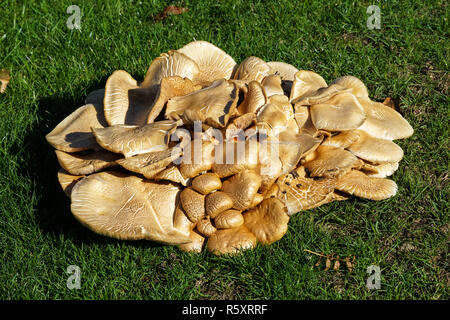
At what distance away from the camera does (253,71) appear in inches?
211

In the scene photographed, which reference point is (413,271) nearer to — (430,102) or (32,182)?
(430,102)

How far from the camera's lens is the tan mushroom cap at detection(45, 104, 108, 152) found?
4.91 metres

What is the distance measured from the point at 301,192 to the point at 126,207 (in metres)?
1.64

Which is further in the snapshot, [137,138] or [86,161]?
[86,161]

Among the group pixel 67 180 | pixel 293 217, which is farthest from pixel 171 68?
pixel 293 217

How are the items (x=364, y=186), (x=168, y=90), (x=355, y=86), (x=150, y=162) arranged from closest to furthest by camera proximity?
(x=150, y=162) < (x=168, y=90) < (x=364, y=186) < (x=355, y=86)

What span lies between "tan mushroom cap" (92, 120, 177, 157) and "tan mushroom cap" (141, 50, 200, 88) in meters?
0.85

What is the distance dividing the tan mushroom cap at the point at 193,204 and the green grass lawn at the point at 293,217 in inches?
16.5

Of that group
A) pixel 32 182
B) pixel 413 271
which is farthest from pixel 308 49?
pixel 32 182

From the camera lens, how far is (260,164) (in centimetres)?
462

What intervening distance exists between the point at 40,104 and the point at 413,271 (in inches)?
179

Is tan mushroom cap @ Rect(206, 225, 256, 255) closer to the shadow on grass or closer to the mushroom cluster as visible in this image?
the mushroom cluster

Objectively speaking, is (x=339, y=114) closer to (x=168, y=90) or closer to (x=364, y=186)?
(x=364, y=186)

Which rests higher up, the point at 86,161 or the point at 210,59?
the point at 210,59
